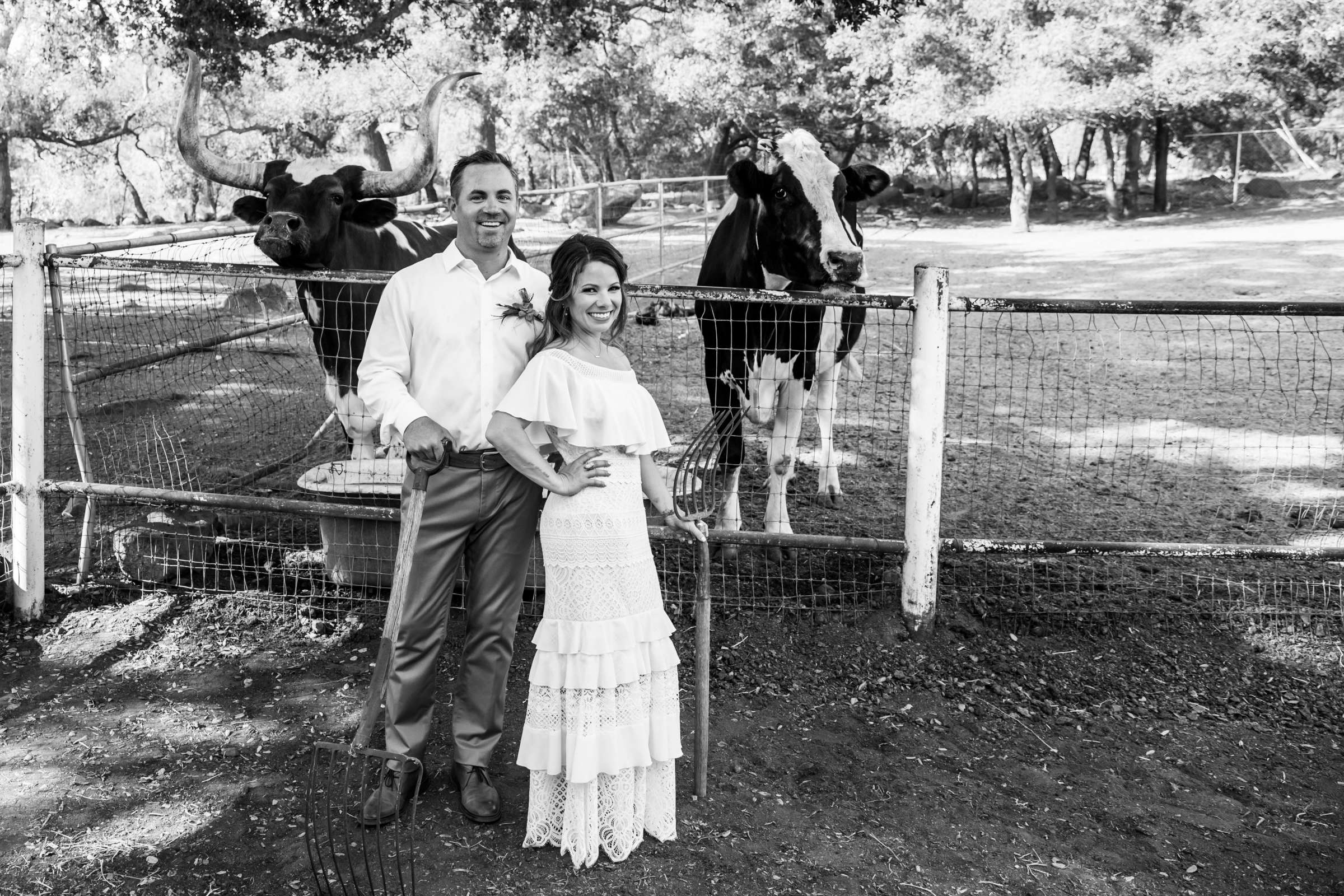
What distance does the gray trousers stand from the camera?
334 cm

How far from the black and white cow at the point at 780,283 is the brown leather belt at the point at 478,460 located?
73.8 inches

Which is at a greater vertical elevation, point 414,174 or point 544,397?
point 414,174

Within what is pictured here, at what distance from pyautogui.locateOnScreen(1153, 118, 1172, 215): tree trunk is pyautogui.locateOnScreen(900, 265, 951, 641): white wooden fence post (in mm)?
25529

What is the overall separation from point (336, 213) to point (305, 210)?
6.4 inches

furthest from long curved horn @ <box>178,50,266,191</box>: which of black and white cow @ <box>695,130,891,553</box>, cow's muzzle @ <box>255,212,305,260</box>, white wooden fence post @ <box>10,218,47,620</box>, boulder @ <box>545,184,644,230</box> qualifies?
boulder @ <box>545,184,644,230</box>

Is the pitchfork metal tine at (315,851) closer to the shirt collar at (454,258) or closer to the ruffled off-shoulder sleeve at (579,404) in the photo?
the ruffled off-shoulder sleeve at (579,404)

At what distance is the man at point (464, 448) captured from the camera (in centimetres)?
330

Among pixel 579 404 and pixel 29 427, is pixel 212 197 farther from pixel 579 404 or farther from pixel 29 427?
pixel 579 404

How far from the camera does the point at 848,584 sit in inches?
197

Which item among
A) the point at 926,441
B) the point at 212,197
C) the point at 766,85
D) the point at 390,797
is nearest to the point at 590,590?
the point at 390,797

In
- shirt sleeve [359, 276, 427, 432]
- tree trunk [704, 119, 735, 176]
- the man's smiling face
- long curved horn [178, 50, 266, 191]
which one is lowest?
shirt sleeve [359, 276, 427, 432]

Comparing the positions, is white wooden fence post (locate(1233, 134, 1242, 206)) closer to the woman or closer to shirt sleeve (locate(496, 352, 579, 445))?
the woman

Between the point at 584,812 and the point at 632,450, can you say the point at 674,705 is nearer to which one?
the point at 584,812

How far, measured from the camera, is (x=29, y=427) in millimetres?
4844
